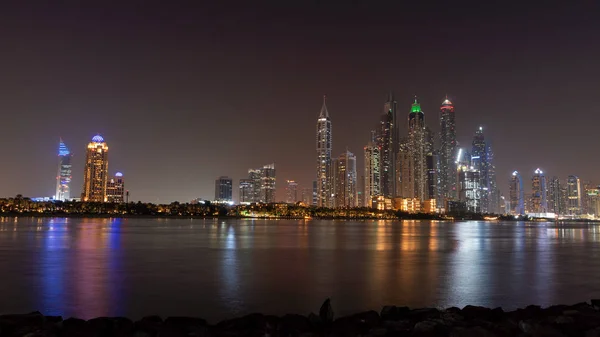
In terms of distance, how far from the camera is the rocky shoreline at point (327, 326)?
1196 cm

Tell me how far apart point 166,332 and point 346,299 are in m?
9.81

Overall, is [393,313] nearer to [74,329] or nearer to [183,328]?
[183,328]

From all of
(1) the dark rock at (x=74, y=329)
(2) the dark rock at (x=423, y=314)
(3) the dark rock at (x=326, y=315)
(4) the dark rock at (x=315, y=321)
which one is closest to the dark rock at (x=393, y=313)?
(2) the dark rock at (x=423, y=314)

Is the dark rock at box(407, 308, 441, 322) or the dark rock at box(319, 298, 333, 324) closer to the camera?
the dark rock at box(319, 298, 333, 324)

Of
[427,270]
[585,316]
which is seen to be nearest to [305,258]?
[427,270]

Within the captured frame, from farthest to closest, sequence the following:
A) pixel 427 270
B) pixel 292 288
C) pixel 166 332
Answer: pixel 427 270 < pixel 292 288 < pixel 166 332

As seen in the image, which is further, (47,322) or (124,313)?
(124,313)

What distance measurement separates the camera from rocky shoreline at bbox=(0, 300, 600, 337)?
39.2ft

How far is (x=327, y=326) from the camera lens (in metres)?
13.1

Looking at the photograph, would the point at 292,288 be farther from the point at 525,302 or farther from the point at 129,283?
the point at 525,302

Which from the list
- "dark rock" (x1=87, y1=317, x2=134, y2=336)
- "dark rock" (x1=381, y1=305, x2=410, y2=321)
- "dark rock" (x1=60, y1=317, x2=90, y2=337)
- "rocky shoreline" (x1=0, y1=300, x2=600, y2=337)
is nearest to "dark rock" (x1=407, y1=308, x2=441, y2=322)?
"rocky shoreline" (x1=0, y1=300, x2=600, y2=337)

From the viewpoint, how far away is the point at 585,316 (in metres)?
13.7

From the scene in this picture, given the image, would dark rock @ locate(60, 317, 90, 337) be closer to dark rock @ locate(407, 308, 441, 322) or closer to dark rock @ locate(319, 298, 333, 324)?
dark rock @ locate(319, 298, 333, 324)

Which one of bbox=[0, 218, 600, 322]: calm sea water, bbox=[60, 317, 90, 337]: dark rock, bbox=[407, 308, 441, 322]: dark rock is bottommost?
bbox=[0, 218, 600, 322]: calm sea water
